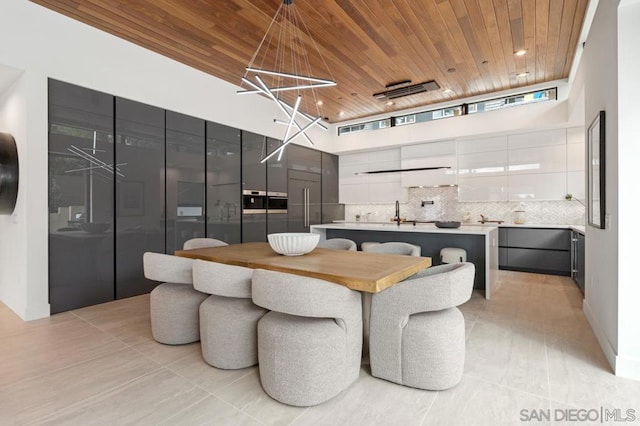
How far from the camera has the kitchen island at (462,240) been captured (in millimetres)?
3891

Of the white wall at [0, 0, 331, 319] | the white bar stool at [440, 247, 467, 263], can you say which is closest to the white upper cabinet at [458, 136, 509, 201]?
the white bar stool at [440, 247, 467, 263]

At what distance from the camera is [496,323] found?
304 centimetres

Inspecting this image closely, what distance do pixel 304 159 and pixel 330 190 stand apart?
119 cm

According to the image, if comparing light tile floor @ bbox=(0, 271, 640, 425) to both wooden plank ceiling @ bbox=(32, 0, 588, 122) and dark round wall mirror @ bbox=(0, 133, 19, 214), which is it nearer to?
dark round wall mirror @ bbox=(0, 133, 19, 214)

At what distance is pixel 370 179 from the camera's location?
7.35 meters

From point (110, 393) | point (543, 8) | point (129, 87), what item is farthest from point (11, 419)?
point (543, 8)

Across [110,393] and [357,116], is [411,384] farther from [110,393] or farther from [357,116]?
[357,116]

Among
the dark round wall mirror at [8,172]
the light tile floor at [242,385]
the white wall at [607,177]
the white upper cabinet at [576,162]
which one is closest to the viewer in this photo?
the light tile floor at [242,385]

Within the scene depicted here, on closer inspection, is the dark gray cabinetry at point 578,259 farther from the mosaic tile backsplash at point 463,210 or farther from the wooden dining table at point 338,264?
the wooden dining table at point 338,264

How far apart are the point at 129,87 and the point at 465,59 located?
4448mm

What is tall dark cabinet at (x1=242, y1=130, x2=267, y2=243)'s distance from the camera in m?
5.29

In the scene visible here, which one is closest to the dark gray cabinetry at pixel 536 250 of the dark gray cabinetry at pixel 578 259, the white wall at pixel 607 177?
the dark gray cabinetry at pixel 578 259

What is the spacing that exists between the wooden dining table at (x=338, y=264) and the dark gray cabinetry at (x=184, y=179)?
146cm

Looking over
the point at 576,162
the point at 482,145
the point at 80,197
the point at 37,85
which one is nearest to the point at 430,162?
the point at 482,145
